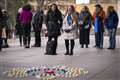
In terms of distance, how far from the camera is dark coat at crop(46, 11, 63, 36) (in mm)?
16797

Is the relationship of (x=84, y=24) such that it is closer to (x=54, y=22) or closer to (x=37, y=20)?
(x=37, y=20)

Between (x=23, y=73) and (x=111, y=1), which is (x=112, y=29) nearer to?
(x=111, y=1)

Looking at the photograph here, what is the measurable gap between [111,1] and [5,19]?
4.35m

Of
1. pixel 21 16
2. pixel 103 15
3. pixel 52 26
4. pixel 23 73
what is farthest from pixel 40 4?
pixel 23 73

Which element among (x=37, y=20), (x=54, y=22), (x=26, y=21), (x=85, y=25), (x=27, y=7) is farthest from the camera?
(x=85, y=25)

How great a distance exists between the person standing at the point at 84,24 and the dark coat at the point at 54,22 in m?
3.35

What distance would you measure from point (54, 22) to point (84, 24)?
3.68 m

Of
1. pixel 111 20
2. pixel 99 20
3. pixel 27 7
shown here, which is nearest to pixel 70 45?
pixel 27 7

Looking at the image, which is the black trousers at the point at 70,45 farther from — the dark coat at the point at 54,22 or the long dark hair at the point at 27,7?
the long dark hair at the point at 27,7

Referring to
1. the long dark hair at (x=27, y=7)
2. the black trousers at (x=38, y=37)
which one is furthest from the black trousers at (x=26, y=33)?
the long dark hair at (x=27, y=7)

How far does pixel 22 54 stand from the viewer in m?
17.7

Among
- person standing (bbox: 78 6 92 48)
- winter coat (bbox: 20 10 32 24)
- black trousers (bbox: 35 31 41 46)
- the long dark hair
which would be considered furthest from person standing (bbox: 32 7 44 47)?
person standing (bbox: 78 6 92 48)

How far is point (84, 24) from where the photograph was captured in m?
20.4

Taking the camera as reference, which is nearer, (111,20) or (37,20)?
(111,20)
